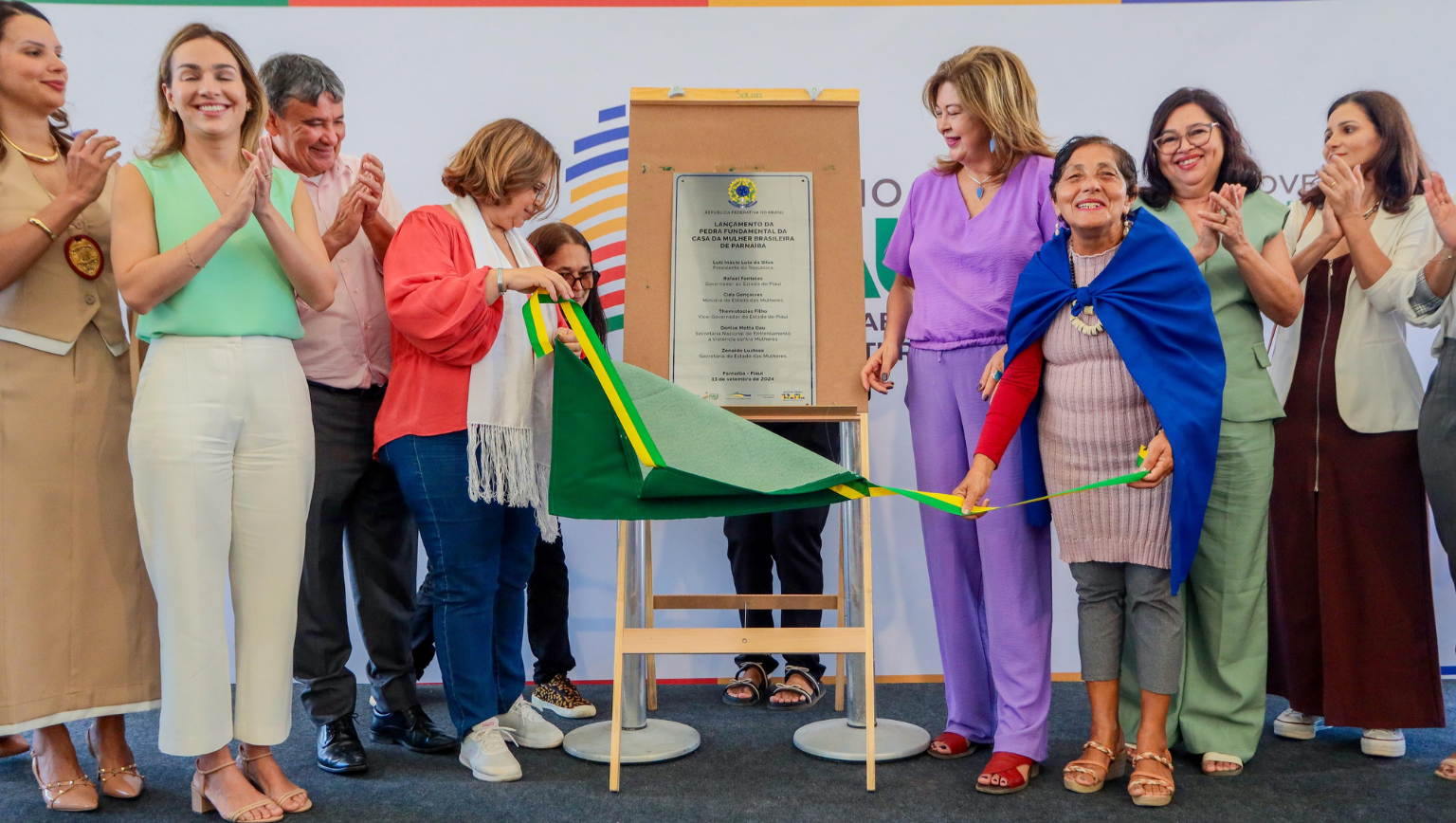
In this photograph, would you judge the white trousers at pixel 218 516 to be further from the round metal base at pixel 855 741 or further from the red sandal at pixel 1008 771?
the red sandal at pixel 1008 771

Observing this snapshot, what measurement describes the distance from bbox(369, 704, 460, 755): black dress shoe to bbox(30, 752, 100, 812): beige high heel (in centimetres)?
71

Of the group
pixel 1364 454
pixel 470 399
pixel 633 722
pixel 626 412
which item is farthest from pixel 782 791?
pixel 1364 454

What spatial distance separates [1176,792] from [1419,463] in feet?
3.80

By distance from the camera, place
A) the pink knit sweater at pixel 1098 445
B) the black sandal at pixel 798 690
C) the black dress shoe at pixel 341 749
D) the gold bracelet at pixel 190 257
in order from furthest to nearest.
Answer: the black sandal at pixel 798 690 < the black dress shoe at pixel 341 749 < the pink knit sweater at pixel 1098 445 < the gold bracelet at pixel 190 257

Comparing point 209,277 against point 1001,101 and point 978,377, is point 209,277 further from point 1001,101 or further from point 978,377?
point 1001,101

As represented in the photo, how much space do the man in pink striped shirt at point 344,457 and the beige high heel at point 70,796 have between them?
0.48 metres

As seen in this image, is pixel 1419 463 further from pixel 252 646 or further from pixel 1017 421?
pixel 252 646

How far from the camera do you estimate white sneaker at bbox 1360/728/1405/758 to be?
2604 millimetres

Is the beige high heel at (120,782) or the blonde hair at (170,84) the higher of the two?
the blonde hair at (170,84)

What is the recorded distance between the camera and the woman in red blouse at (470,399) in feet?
7.71

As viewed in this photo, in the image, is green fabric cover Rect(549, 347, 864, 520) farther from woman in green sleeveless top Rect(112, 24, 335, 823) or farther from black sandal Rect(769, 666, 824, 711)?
black sandal Rect(769, 666, 824, 711)

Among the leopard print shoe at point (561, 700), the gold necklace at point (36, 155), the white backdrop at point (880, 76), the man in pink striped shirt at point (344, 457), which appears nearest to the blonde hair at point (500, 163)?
the man in pink striped shirt at point (344, 457)

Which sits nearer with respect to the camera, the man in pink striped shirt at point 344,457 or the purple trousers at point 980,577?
the purple trousers at point 980,577

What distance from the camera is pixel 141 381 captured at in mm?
2107
